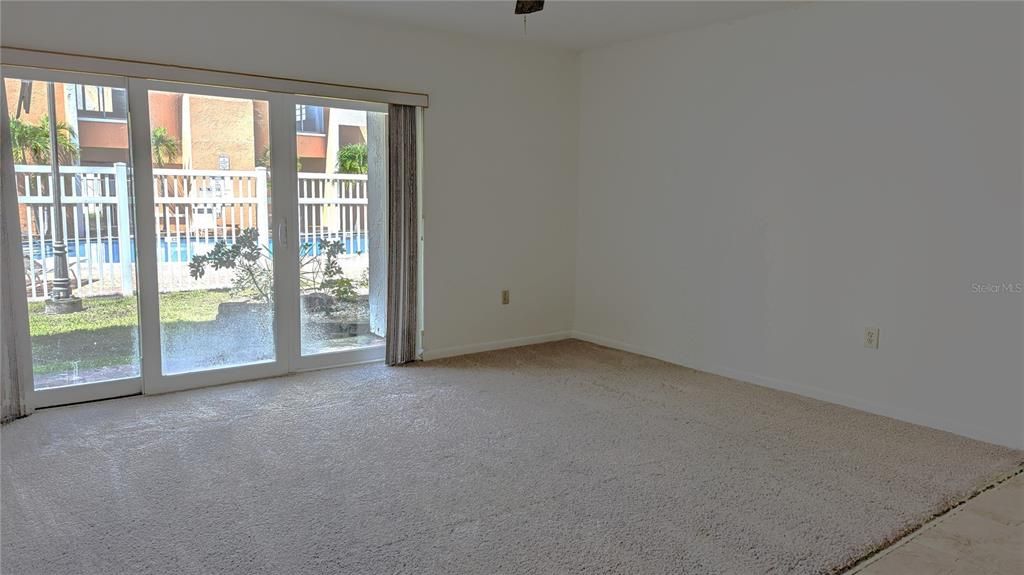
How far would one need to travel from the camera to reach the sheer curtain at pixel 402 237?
15.3 feet

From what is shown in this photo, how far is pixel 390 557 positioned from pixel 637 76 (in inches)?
159

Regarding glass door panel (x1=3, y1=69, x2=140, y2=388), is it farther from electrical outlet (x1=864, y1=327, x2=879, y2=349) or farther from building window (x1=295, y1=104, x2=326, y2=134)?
electrical outlet (x1=864, y1=327, x2=879, y2=349)

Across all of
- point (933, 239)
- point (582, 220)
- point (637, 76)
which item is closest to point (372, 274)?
point (582, 220)

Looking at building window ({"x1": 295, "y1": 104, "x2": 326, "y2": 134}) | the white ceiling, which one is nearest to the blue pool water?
building window ({"x1": 295, "y1": 104, "x2": 326, "y2": 134})

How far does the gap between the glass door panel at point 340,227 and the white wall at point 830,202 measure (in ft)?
6.27

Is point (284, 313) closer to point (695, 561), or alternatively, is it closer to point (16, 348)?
point (16, 348)

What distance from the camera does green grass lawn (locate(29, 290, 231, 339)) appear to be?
3.68 meters

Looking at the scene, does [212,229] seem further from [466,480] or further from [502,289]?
[466,480]

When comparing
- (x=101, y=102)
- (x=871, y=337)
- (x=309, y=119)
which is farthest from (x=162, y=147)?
(x=871, y=337)

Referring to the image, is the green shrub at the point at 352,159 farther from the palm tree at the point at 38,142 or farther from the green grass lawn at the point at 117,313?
the palm tree at the point at 38,142

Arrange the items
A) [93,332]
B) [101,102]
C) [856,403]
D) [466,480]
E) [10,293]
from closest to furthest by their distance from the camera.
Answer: [466,480]
[10,293]
[101,102]
[93,332]
[856,403]

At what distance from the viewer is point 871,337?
3859mm

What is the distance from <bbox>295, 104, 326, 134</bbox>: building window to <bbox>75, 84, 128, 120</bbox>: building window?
100 cm

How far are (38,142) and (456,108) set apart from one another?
8.58 feet
